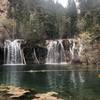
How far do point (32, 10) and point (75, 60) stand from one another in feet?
72.8

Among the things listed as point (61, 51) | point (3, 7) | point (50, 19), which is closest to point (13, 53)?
point (61, 51)

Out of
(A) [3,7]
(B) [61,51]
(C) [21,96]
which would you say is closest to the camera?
(C) [21,96]

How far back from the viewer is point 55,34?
206ft

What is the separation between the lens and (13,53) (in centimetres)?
5394

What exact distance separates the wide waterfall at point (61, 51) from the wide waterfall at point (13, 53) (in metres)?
6.25

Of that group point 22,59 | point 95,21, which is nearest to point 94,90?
point 22,59

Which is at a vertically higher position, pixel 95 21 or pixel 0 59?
pixel 95 21

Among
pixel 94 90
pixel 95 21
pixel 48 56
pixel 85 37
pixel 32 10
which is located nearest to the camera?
pixel 94 90

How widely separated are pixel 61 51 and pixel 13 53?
36.0ft

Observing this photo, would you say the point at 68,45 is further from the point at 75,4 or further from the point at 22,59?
the point at 75,4

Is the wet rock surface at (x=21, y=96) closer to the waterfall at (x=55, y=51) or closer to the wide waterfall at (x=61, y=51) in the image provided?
the wide waterfall at (x=61, y=51)

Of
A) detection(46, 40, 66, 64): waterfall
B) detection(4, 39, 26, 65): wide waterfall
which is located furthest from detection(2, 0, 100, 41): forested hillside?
detection(46, 40, 66, 64): waterfall

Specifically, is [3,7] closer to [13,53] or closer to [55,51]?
[13,53]

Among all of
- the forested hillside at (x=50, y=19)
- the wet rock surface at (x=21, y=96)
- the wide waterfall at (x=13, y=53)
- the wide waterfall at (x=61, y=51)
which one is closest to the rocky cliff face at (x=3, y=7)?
the forested hillside at (x=50, y=19)
